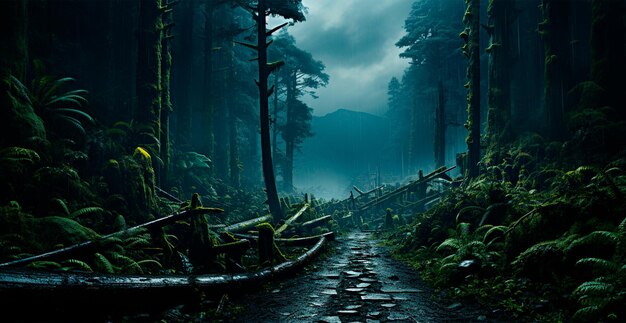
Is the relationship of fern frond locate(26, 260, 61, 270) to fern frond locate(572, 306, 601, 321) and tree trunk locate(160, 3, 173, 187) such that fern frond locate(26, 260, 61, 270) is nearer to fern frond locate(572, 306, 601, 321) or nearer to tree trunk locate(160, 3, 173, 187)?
fern frond locate(572, 306, 601, 321)

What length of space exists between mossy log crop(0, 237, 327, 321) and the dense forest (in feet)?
0.46

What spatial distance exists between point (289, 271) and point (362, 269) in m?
1.85

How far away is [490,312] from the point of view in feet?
14.4

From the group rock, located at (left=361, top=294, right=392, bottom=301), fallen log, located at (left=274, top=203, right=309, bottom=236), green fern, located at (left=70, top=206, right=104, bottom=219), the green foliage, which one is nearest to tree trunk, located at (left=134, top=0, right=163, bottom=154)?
the green foliage

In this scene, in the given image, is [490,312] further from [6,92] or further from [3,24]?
[3,24]

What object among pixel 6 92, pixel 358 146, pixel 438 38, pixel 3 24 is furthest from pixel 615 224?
pixel 358 146

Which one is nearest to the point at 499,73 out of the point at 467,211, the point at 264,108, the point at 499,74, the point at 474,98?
the point at 499,74

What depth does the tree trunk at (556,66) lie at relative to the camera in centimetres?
1507

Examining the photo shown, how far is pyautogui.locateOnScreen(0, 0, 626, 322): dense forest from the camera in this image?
5.14 m

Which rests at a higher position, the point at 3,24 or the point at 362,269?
the point at 3,24

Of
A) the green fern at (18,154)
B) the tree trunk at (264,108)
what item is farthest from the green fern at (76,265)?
the tree trunk at (264,108)

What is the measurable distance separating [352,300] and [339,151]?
106 metres

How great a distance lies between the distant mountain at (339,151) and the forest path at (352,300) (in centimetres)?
6800

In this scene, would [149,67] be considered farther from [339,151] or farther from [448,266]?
[339,151]
